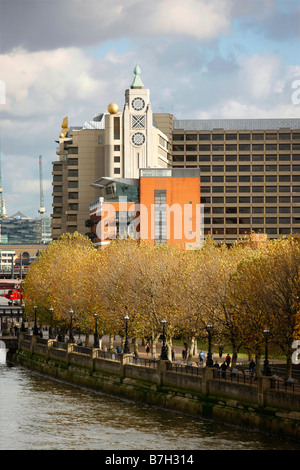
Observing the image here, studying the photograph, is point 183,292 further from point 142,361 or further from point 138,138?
point 138,138

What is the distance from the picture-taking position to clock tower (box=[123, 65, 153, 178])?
197m

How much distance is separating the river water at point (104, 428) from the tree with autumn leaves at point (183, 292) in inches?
444

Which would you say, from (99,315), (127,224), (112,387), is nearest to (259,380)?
(112,387)

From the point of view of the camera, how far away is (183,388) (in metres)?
66.2

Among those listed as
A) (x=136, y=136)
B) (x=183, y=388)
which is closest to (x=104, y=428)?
(x=183, y=388)

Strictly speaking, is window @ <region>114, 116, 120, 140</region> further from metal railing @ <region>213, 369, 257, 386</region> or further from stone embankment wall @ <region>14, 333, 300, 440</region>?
metal railing @ <region>213, 369, 257, 386</region>

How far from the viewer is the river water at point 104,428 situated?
174ft

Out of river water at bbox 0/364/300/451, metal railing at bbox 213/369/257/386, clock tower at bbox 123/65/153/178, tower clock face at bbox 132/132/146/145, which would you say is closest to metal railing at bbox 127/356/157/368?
river water at bbox 0/364/300/451

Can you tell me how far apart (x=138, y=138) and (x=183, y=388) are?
5357 inches

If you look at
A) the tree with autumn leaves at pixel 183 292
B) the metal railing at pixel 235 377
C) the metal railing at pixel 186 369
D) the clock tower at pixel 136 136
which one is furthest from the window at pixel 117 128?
the metal railing at pixel 235 377

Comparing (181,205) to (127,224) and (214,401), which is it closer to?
(127,224)

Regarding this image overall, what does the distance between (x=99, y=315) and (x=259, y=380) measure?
3970cm

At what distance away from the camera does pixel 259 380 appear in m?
56.0

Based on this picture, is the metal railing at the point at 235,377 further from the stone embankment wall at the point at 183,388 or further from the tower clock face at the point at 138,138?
the tower clock face at the point at 138,138
